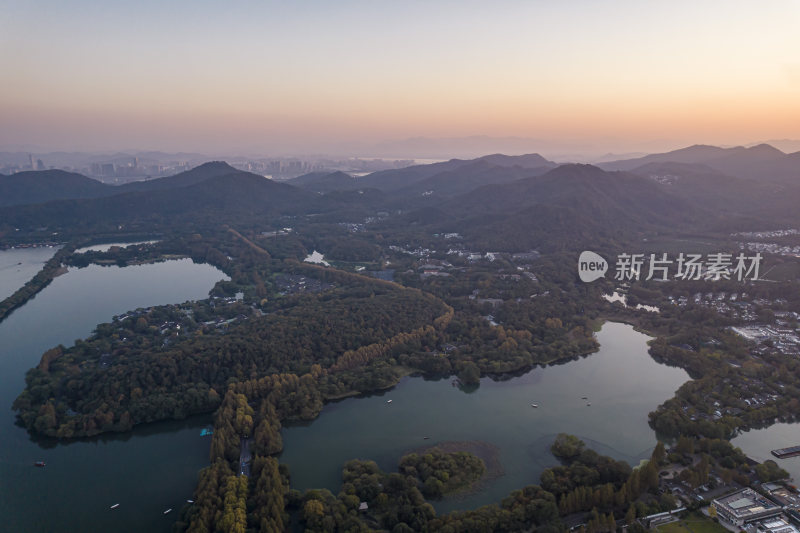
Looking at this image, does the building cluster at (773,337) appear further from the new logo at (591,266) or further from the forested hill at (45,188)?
the forested hill at (45,188)

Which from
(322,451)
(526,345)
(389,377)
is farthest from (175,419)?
(526,345)

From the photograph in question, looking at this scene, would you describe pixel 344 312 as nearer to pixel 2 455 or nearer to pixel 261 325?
pixel 261 325

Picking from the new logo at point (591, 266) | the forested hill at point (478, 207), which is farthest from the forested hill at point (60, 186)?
the new logo at point (591, 266)

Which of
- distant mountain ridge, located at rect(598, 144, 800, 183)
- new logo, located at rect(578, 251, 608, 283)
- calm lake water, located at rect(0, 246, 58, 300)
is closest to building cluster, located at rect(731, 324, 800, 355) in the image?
new logo, located at rect(578, 251, 608, 283)

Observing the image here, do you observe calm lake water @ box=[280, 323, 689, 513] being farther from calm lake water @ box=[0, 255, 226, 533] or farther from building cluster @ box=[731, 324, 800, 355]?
building cluster @ box=[731, 324, 800, 355]

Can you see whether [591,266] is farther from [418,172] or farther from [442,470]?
[418,172]

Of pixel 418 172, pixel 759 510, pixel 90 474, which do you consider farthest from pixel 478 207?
pixel 90 474
